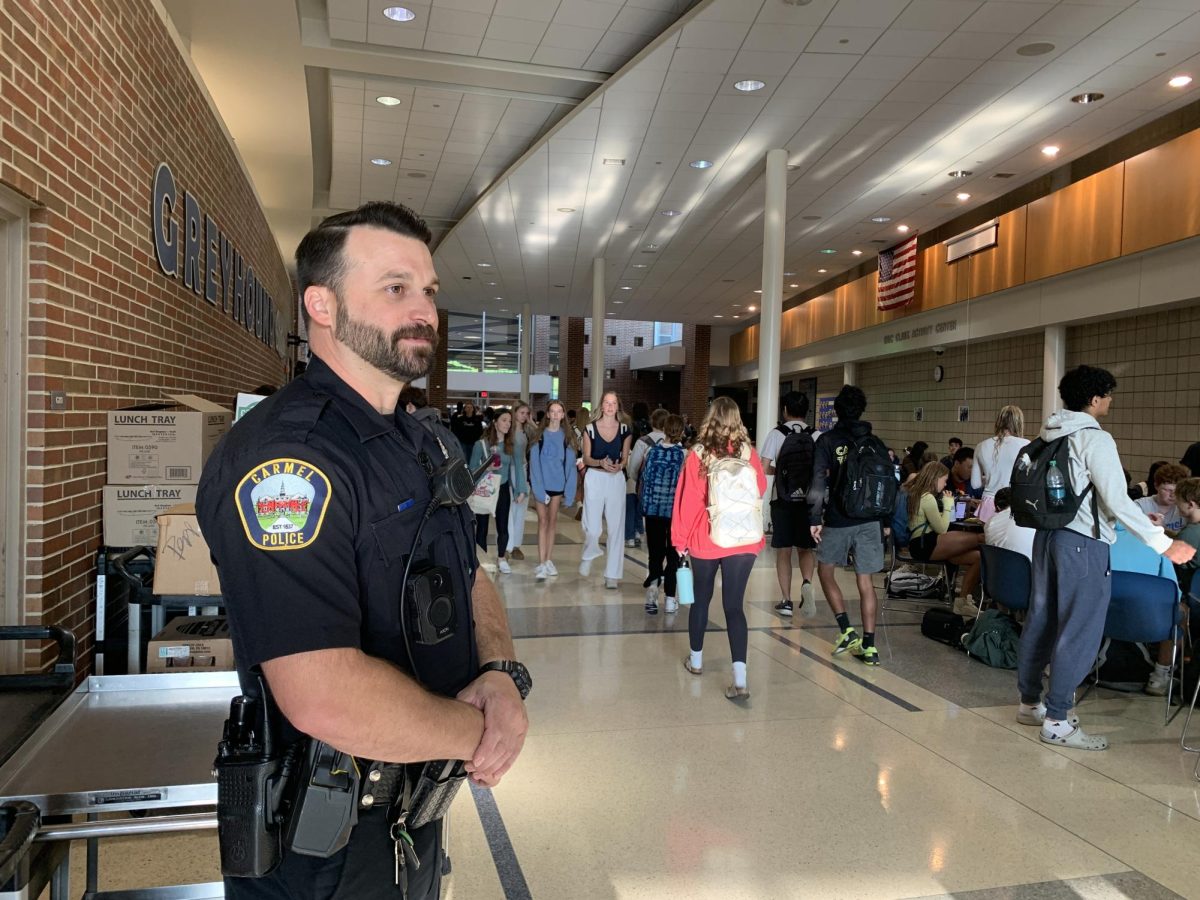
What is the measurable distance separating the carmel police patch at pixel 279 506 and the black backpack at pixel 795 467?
18.3 feet

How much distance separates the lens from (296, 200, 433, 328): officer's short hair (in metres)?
1.30

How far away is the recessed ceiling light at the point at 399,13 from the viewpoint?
727 centimetres

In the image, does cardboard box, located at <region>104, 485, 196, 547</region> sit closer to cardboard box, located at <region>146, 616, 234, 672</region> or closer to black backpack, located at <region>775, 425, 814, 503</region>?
cardboard box, located at <region>146, 616, 234, 672</region>

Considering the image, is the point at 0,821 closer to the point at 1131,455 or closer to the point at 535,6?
the point at 535,6

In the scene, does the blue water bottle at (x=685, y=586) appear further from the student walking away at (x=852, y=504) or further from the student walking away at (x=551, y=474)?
the student walking away at (x=551, y=474)

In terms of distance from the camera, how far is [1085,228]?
9.91 metres

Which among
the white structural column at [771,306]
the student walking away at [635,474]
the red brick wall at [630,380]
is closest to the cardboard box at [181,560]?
the student walking away at [635,474]

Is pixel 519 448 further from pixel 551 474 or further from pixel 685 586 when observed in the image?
pixel 685 586

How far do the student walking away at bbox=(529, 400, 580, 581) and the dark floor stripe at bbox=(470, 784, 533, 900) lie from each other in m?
4.36

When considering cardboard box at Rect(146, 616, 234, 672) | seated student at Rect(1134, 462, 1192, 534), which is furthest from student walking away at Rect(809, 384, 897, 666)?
cardboard box at Rect(146, 616, 234, 672)

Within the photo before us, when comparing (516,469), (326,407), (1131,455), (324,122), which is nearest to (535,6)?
(516,469)

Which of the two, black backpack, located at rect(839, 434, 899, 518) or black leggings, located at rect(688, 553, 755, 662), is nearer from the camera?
black leggings, located at rect(688, 553, 755, 662)

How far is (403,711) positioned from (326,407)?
448mm

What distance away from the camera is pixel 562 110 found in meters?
9.74
